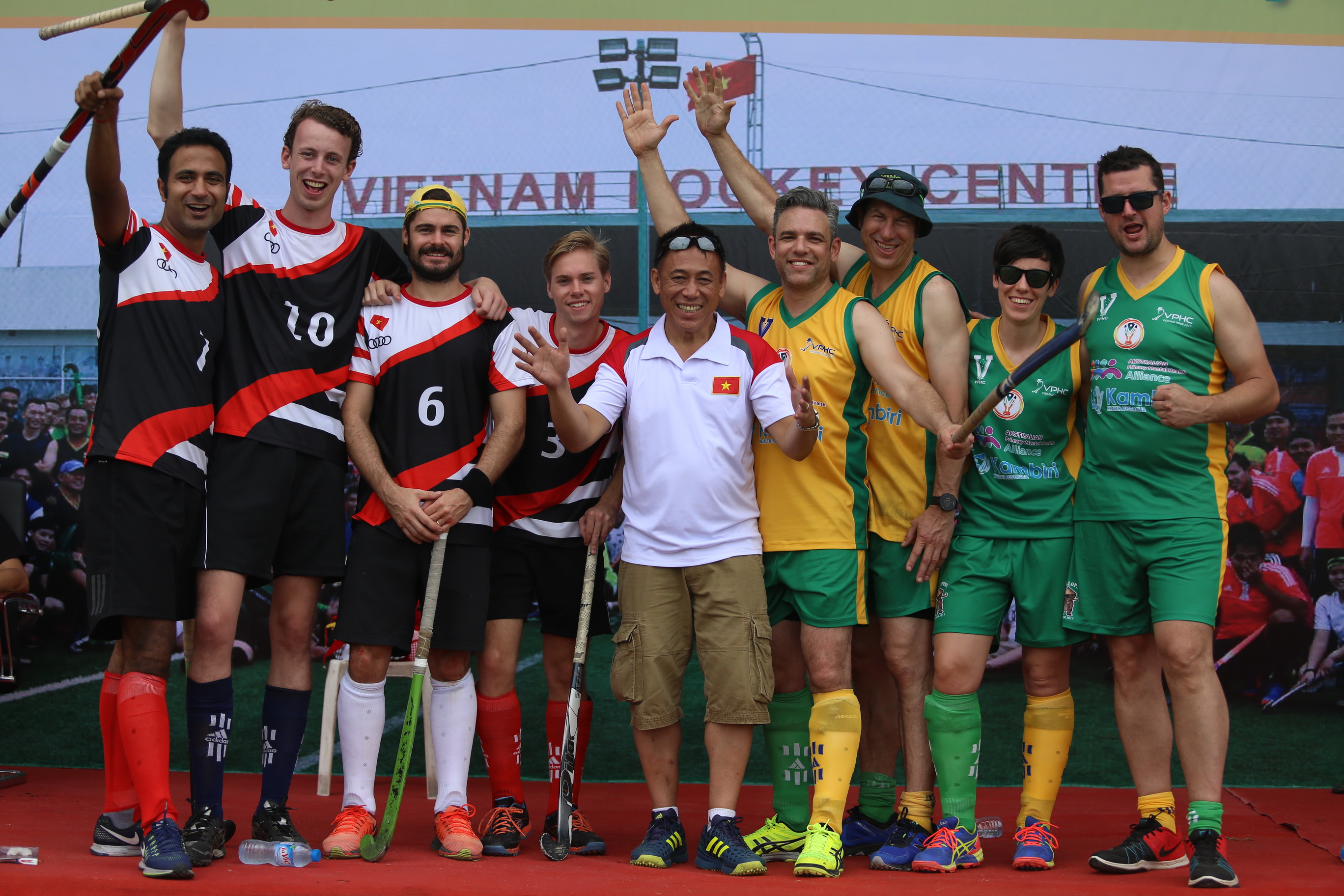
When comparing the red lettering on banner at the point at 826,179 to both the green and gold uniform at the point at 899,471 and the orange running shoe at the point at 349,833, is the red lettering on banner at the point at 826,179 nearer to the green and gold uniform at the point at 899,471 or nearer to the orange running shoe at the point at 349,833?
the green and gold uniform at the point at 899,471

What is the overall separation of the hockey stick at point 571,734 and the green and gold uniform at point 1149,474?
4.46ft

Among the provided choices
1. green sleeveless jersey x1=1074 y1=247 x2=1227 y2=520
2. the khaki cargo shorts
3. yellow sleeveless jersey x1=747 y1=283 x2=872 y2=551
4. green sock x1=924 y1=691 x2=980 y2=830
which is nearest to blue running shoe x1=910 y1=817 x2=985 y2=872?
green sock x1=924 y1=691 x2=980 y2=830

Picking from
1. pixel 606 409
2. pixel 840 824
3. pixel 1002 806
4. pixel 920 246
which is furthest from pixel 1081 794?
pixel 606 409

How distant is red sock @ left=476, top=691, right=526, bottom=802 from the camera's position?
11.1 feet

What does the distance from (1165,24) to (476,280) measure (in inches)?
121

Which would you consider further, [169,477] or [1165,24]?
[1165,24]

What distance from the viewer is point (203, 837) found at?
2930mm

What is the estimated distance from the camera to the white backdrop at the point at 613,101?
464cm

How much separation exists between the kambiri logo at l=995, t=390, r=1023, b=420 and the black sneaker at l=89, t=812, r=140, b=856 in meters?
2.65

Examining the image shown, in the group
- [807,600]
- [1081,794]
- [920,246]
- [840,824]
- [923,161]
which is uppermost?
[923,161]

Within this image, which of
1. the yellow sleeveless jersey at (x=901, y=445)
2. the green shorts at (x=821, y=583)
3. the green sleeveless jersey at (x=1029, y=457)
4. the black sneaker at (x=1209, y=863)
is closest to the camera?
the black sneaker at (x=1209, y=863)

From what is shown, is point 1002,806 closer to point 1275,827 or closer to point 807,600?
point 1275,827

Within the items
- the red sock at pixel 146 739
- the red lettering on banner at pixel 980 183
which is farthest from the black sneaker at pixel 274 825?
the red lettering on banner at pixel 980 183

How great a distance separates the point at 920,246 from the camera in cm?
468
